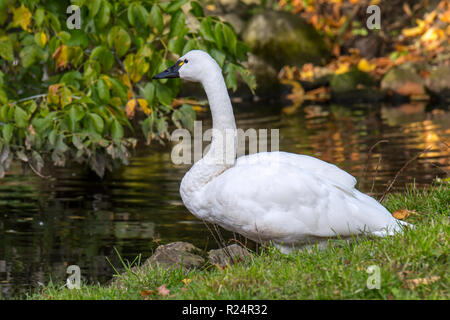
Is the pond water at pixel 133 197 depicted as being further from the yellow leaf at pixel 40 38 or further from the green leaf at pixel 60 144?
the yellow leaf at pixel 40 38

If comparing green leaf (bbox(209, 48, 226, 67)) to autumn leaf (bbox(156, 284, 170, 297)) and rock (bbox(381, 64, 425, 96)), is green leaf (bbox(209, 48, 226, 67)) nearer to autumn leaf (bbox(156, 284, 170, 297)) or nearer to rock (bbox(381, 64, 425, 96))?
autumn leaf (bbox(156, 284, 170, 297))

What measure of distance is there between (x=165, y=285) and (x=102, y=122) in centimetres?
290

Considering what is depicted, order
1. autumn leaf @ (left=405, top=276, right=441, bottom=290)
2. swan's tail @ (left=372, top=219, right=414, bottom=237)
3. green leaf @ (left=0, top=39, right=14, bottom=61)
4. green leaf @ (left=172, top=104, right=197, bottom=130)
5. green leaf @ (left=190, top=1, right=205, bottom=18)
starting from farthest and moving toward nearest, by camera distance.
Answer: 1. green leaf @ (left=172, top=104, right=197, bottom=130)
2. green leaf @ (left=0, top=39, right=14, bottom=61)
3. green leaf @ (left=190, top=1, right=205, bottom=18)
4. swan's tail @ (left=372, top=219, right=414, bottom=237)
5. autumn leaf @ (left=405, top=276, right=441, bottom=290)

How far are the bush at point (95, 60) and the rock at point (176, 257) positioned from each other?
5.06ft

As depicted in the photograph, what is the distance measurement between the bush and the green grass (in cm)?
282

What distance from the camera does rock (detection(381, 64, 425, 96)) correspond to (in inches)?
803

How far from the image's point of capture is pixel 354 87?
21.2 meters

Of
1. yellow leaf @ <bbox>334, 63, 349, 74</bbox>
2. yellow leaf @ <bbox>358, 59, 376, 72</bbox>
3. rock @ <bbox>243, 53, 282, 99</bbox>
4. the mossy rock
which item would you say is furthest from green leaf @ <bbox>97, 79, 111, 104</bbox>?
yellow leaf @ <bbox>358, 59, 376, 72</bbox>

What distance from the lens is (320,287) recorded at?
446cm

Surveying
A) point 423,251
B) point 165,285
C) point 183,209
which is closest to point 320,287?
point 423,251

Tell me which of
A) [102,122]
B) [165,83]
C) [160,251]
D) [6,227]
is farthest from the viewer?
[6,227]
